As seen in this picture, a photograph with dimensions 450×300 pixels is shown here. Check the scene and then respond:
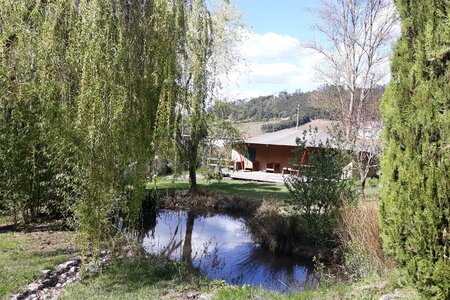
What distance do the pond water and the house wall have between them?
14.9 m

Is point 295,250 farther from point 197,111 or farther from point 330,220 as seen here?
point 197,111

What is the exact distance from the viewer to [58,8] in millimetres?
5996

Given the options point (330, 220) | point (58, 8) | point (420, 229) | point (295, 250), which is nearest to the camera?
point (420, 229)

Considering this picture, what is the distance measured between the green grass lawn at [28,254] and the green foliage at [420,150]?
14.9 ft

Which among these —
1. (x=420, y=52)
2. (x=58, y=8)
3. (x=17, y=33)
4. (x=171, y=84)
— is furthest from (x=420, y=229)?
(x=17, y=33)

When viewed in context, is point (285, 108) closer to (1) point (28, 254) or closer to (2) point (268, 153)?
(2) point (268, 153)

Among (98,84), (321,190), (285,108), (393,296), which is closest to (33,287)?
(98,84)

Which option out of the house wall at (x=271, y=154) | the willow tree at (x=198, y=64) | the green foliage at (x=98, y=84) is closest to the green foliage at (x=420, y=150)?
the green foliage at (x=98, y=84)

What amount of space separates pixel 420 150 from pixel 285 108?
50.3m

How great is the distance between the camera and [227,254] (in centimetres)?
957

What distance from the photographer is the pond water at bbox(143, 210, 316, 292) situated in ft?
26.0

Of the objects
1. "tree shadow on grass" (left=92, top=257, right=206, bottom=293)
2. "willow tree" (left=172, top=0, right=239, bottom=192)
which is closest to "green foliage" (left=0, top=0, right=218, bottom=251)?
"tree shadow on grass" (left=92, top=257, right=206, bottom=293)

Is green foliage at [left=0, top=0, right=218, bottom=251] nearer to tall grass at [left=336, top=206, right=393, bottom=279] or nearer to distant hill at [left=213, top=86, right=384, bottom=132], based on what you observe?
tall grass at [left=336, top=206, right=393, bottom=279]

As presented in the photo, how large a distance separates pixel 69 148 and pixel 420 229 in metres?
4.96
